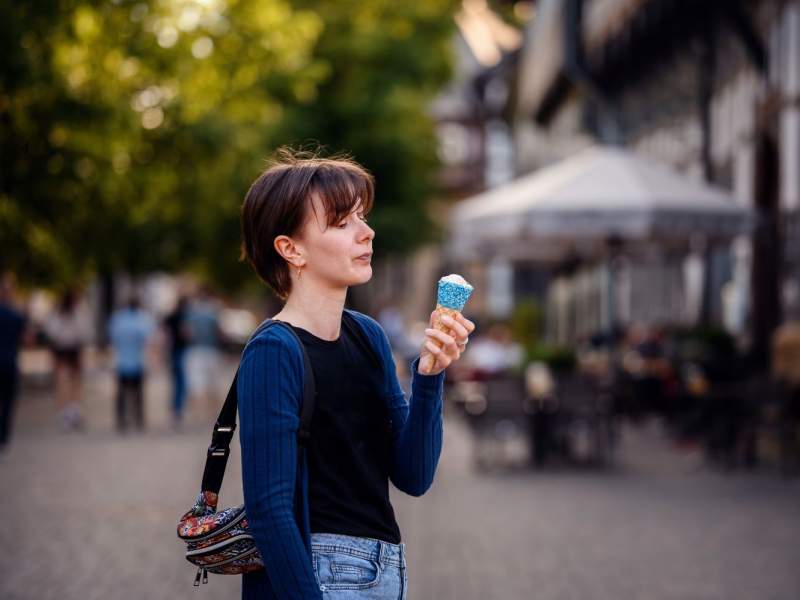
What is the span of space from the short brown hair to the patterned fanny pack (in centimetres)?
21

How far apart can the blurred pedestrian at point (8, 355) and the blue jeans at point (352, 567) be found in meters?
13.7

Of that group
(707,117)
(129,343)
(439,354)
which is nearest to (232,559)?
(439,354)

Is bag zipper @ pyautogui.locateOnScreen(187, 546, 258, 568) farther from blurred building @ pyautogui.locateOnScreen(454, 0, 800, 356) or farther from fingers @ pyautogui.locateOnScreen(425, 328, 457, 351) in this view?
blurred building @ pyautogui.locateOnScreen(454, 0, 800, 356)

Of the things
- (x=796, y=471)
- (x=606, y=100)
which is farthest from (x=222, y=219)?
(x=796, y=471)

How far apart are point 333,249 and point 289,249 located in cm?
10

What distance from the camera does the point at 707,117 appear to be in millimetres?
21922

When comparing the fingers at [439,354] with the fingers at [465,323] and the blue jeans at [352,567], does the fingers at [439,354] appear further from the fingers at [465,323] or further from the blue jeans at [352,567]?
the blue jeans at [352,567]

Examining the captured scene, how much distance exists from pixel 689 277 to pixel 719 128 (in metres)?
2.66

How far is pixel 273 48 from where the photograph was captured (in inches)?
961

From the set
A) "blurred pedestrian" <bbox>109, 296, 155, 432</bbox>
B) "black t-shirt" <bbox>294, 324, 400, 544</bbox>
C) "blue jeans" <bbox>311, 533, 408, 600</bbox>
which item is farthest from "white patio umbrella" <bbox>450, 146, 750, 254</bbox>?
"blue jeans" <bbox>311, 533, 408, 600</bbox>

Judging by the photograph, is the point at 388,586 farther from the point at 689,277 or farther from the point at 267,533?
the point at 689,277

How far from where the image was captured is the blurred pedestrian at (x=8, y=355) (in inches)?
654

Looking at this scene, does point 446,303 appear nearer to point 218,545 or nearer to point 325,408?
point 325,408

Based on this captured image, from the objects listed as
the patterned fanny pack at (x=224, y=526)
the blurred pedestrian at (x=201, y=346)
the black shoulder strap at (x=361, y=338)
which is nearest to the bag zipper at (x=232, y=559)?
the patterned fanny pack at (x=224, y=526)
